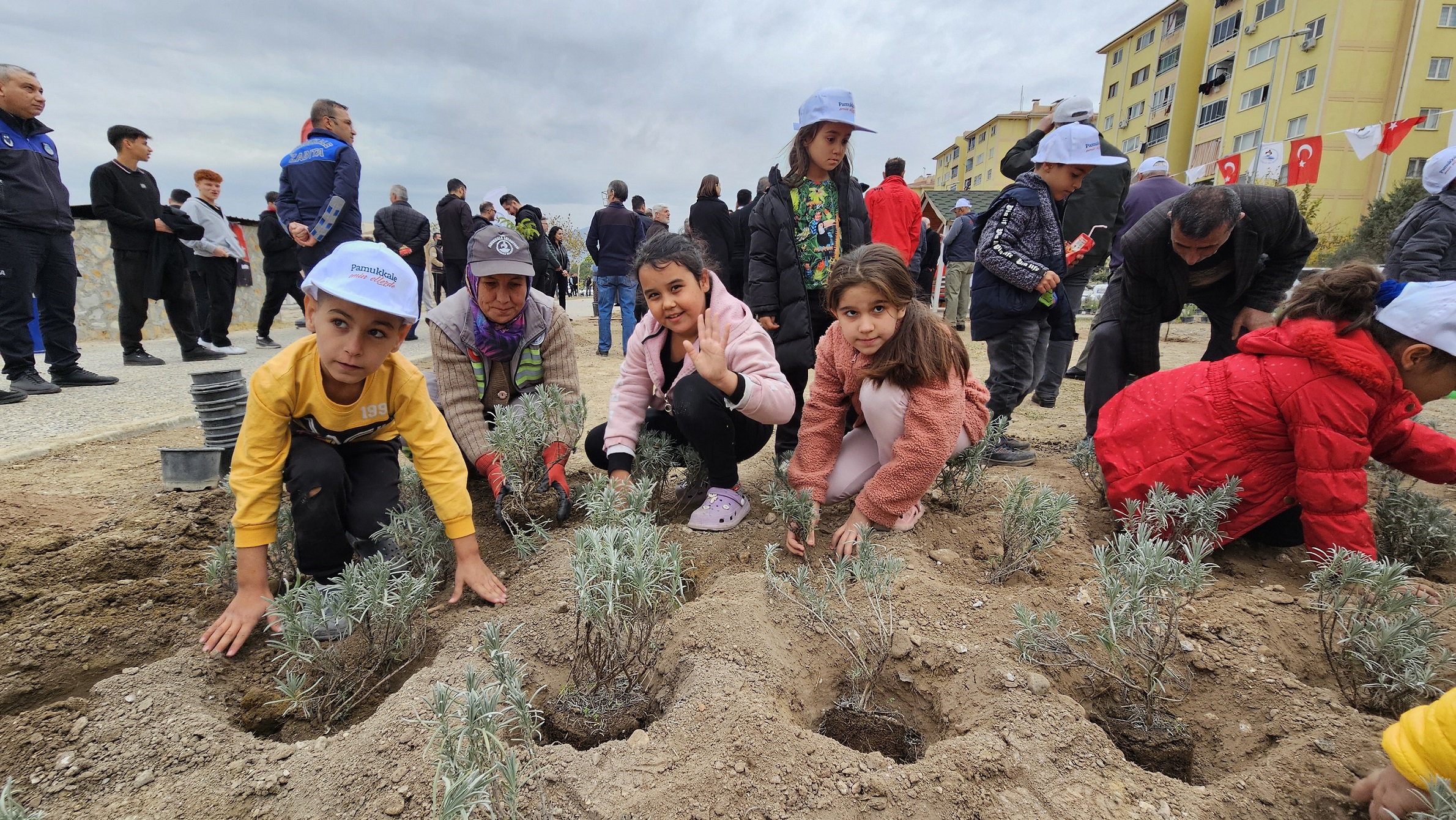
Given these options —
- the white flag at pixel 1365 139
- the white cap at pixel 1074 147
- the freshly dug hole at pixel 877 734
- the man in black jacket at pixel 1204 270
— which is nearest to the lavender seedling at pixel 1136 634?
the freshly dug hole at pixel 877 734

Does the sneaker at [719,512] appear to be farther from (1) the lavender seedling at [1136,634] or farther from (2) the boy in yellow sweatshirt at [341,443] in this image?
(1) the lavender seedling at [1136,634]

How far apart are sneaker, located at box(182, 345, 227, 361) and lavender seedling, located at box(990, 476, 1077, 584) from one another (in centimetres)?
888

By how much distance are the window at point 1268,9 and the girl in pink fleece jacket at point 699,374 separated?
42142mm

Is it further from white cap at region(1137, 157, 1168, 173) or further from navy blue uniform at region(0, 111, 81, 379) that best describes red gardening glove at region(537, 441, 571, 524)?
white cap at region(1137, 157, 1168, 173)

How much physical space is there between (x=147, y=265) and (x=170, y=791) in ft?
23.8

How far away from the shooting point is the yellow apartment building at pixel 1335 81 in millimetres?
26406

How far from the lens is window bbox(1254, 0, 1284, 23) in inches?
1176

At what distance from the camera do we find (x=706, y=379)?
2.82 m

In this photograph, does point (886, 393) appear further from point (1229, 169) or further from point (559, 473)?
point (1229, 169)

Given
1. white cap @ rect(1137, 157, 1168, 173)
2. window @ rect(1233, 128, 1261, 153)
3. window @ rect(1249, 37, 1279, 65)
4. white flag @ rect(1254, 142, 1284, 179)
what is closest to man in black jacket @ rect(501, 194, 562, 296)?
white cap @ rect(1137, 157, 1168, 173)

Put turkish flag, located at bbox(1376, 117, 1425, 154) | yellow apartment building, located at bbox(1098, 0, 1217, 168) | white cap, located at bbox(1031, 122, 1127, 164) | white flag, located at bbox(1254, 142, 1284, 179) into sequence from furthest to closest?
1. yellow apartment building, located at bbox(1098, 0, 1217, 168)
2. white flag, located at bbox(1254, 142, 1284, 179)
3. turkish flag, located at bbox(1376, 117, 1425, 154)
4. white cap, located at bbox(1031, 122, 1127, 164)

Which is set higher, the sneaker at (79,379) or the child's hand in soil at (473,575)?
the sneaker at (79,379)

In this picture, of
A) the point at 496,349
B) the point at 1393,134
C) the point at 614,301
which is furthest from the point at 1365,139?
the point at 496,349

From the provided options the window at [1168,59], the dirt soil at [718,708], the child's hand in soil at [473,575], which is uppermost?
the window at [1168,59]
